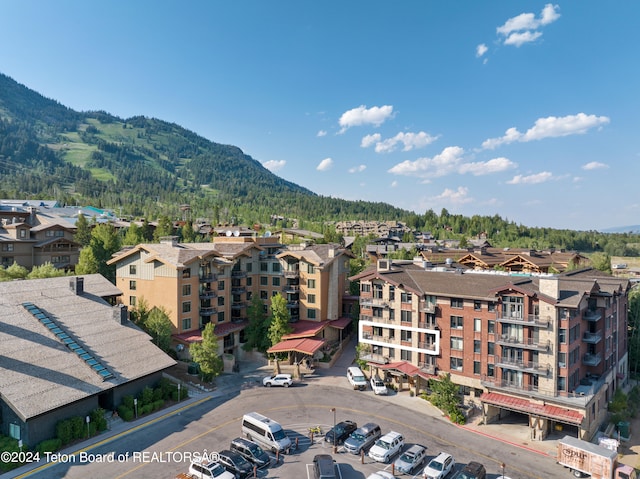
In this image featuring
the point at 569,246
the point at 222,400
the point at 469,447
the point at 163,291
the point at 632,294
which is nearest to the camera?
the point at 469,447

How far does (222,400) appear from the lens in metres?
43.6

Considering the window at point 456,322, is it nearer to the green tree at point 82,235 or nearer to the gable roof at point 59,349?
the gable roof at point 59,349

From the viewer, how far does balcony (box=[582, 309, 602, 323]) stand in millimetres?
43284

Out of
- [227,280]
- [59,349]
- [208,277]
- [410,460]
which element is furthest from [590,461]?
[208,277]

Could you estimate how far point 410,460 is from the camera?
3147 cm

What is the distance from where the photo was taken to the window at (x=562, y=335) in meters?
38.9

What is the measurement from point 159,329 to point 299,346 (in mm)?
17958

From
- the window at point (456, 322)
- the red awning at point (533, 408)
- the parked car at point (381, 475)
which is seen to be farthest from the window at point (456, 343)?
the parked car at point (381, 475)

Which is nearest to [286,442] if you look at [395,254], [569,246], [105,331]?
[105,331]

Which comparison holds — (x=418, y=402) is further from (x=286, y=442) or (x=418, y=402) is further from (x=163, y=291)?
(x=163, y=291)

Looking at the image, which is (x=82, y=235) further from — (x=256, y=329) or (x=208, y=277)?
(x=256, y=329)

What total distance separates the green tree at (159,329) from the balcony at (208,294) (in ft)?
26.2

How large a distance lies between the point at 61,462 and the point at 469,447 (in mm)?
33672

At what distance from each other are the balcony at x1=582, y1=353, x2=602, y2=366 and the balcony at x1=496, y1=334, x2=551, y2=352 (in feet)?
25.4
